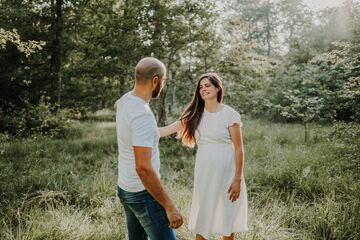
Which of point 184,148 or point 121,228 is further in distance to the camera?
point 184,148

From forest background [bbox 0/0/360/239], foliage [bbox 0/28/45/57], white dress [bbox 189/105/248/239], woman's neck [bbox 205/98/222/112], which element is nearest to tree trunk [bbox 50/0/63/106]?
forest background [bbox 0/0/360/239]

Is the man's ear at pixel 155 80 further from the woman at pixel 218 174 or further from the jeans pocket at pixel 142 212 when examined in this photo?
the woman at pixel 218 174

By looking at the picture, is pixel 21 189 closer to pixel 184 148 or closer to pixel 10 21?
pixel 184 148

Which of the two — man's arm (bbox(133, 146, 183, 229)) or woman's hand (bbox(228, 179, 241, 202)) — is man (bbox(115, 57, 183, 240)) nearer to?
man's arm (bbox(133, 146, 183, 229))

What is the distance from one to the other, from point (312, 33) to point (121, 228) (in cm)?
1867

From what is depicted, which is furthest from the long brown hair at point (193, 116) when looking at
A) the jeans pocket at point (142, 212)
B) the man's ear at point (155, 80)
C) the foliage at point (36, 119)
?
the foliage at point (36, 119)

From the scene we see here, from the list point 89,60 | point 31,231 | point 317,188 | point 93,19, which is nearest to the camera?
point 31,231

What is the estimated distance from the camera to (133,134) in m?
2.46

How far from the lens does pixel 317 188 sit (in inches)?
262

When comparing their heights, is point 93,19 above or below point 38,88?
above

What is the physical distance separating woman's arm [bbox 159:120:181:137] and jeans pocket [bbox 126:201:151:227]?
4.85ft

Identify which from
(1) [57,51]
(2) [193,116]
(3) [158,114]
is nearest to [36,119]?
(3) [158,114]

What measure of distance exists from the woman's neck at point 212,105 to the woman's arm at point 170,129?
39 cm

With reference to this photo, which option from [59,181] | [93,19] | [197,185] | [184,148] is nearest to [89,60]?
[93,19]
